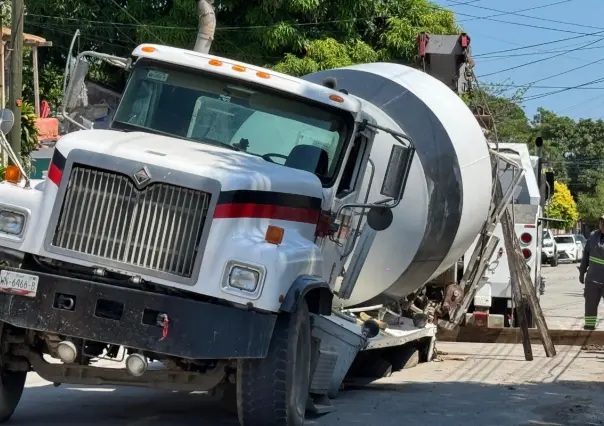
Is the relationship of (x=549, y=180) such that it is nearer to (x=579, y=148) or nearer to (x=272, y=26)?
(x=272, y=26)

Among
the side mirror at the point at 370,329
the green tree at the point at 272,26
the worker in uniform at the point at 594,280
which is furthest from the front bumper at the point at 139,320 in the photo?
the green tree at the point at 272,26

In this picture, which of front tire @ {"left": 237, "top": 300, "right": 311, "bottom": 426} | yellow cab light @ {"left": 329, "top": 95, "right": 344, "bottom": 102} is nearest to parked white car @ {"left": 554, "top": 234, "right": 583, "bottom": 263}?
yellow cab light @ {"left": 329, "top": 95, "right": 344, "bottom": 102}

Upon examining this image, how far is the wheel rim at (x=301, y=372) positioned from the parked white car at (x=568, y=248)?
5017cm

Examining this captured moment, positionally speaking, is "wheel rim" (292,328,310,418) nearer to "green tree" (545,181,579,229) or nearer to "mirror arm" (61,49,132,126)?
"mirror arm" (61,49,132,126)

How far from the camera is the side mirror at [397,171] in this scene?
360 inches

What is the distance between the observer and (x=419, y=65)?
51.6ft

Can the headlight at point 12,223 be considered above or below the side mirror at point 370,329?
above

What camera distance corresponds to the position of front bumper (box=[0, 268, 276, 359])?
24.5 ft

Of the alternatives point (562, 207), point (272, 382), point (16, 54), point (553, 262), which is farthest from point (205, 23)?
point (562, 207)

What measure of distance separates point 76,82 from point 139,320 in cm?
253

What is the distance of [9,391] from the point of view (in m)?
8.42

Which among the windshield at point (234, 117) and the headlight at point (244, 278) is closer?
the headlight at point (244, 278)

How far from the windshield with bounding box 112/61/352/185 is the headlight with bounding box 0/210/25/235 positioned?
1545 mm

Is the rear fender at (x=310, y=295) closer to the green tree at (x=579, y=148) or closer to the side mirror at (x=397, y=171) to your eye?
the side mirror at (x=397, y=171)
